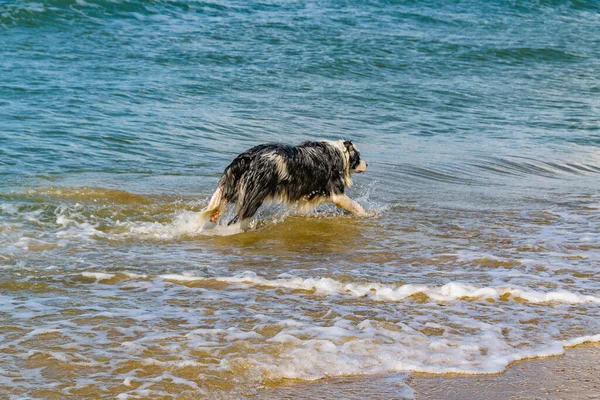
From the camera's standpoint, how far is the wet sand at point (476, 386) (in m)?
4.12

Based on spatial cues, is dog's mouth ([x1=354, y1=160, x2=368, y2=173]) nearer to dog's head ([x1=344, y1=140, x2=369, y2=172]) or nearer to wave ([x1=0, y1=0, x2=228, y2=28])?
dog's head ([x1=344, y1=140, x2=369, y2=172])

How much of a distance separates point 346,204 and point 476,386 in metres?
4.30

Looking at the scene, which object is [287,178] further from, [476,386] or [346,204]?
[476,386]

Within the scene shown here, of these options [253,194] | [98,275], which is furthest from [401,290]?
[253,194]

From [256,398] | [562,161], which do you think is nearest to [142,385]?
[256,398]

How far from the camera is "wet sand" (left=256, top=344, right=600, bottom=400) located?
13.5 feet

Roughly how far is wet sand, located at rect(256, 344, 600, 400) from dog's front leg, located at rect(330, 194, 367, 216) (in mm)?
3974

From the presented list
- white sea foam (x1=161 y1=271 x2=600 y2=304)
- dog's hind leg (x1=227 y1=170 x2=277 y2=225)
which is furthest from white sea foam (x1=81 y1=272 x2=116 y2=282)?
dog's hind leg (x1=227 y1=170 x2=277 y2=225)

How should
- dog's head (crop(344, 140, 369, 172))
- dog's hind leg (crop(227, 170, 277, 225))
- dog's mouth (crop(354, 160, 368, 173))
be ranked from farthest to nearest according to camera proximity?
dog's mouth (crop(354, 160, 368, 173)) < dog's head (crop(344, 140, 369, 172)) < dog's hind leg (crop(227, 170, 277, 225))

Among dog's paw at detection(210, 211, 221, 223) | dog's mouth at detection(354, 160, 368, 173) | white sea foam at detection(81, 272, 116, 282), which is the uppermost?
dog's mouth at detection(354, 160, 368, 173)

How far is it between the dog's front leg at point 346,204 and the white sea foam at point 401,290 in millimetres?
2499

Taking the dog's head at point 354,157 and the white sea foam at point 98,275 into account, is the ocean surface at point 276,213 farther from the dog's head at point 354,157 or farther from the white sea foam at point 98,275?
the dog's head at point 354,157

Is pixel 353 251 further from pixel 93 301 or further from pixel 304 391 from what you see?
pixel 304 391

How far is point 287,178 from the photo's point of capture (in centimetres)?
785
